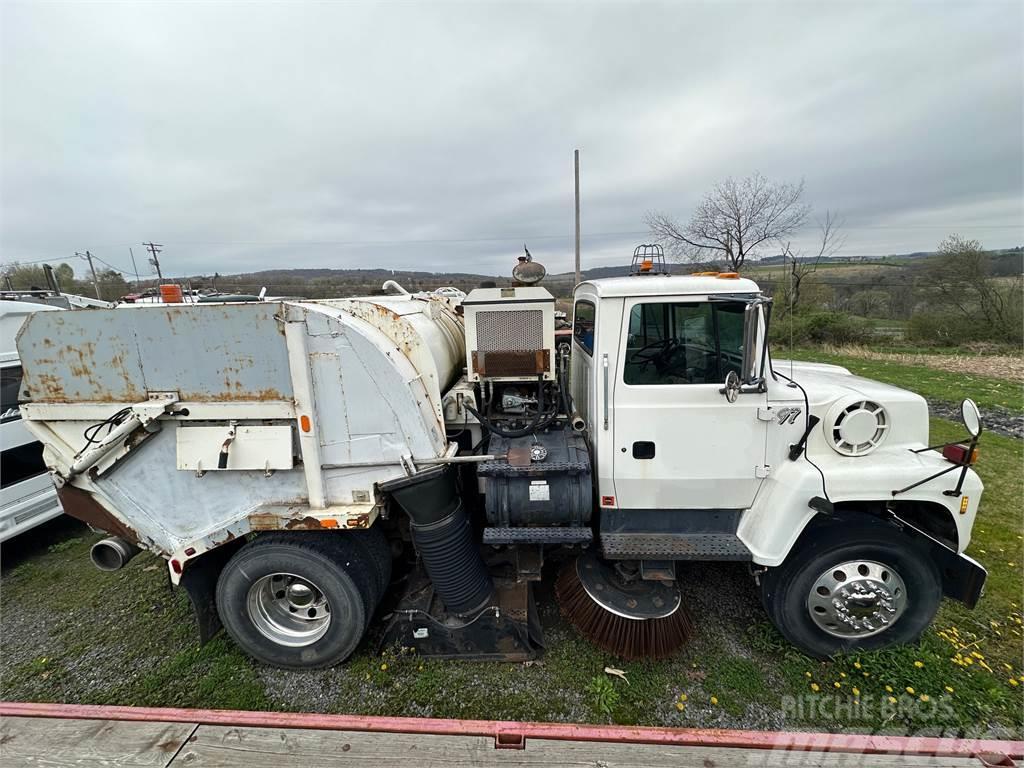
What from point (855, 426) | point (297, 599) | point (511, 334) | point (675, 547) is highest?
point (511, 334)

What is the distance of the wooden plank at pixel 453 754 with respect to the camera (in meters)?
1.98

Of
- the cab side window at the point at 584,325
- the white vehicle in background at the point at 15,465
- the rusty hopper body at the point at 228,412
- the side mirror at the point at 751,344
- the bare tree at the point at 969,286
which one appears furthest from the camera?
the bare tree at the point at 969,286

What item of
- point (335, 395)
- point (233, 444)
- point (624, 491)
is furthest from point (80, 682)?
point (624, 491)

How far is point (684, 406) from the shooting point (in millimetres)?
2809

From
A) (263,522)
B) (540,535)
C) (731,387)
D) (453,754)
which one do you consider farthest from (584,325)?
(453,754)

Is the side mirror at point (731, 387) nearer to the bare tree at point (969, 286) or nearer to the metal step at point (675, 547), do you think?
the metal step at point (675, 547)

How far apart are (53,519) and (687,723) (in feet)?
22.4

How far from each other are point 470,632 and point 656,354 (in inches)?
91.0

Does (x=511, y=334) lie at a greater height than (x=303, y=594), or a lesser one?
greater

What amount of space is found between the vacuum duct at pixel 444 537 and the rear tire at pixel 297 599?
49 cm

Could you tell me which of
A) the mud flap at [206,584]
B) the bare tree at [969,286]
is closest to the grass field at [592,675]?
the mud flap at [206,584]

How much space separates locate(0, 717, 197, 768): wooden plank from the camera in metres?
2.04

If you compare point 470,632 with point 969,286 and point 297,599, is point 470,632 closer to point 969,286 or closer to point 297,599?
point 297,599

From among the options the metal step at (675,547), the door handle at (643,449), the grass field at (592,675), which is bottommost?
the grass field at (592,675)
